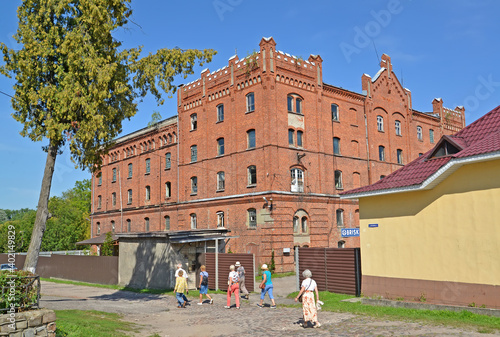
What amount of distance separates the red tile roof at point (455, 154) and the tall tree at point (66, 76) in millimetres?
9151

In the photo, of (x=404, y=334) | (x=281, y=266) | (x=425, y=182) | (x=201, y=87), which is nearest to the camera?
(x=404, y=334)

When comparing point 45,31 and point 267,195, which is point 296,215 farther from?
point 45,31

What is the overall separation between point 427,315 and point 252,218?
18.6 metres

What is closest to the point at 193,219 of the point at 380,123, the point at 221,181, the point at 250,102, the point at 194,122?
the point at 221,181

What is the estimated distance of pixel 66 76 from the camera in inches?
607

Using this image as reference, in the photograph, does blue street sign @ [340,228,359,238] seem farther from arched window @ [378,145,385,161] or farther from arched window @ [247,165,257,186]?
arched window @ [378,145,385,161]

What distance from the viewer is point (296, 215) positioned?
31.0 meters

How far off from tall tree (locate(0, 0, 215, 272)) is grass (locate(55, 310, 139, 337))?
303cm

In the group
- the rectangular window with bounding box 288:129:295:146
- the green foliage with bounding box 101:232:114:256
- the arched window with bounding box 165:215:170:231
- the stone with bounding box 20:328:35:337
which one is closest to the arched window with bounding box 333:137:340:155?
the rectangular window with bounding box 288:129:295:146

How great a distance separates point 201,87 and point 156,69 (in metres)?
19.7

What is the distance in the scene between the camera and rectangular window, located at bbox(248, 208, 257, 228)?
1210 inches

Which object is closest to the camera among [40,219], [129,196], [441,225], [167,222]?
[441,225]

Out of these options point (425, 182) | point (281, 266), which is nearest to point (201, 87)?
point (281, 266)

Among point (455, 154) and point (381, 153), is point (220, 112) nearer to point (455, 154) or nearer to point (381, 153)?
point (381, 153)
